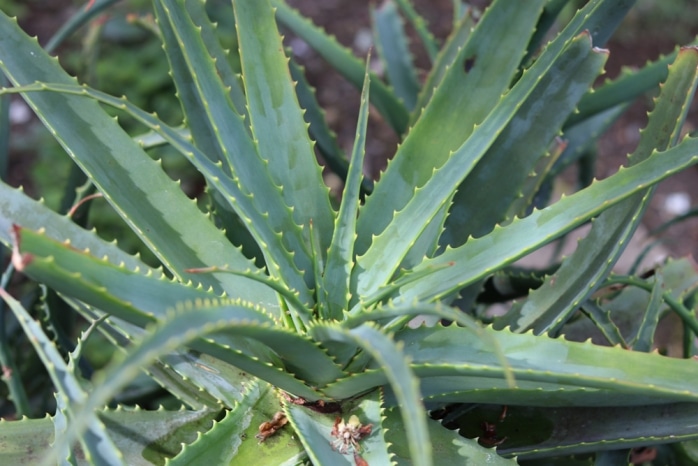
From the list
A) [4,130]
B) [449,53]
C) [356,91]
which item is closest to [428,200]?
[449,53]

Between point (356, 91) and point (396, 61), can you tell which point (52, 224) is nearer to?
point (396, 61)

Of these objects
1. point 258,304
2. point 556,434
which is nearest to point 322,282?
point 258,304

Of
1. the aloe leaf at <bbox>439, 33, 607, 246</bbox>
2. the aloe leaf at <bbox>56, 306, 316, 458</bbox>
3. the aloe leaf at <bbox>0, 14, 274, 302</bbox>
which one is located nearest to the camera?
the aloe leaf at <bbox>56, 306, 316, 458</bbox>

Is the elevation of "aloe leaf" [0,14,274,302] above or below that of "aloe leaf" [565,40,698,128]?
below

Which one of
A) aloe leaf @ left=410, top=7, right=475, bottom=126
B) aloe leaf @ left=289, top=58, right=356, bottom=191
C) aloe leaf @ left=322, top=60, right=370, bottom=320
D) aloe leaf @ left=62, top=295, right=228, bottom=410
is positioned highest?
aloe leaf @ left=410, top=7, right=475, bottom=126

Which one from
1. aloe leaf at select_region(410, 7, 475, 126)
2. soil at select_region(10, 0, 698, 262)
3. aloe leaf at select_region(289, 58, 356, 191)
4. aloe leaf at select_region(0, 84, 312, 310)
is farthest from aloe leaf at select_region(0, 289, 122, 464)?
soil at select_region(10, 0, 698, 262)

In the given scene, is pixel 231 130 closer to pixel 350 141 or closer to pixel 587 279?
pixel 587 279

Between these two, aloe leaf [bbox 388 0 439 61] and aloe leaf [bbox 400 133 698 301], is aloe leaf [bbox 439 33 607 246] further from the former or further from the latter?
aloe leaf [bbox 388 0 439 61]
